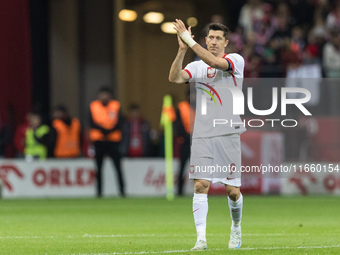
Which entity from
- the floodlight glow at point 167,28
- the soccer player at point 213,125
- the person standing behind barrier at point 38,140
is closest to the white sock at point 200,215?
the soccer player at point 213,125

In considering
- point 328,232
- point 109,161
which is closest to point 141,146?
point 109,161

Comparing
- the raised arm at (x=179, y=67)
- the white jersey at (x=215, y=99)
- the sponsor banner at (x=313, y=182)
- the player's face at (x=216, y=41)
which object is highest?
the player's face at (x=216, y=41)

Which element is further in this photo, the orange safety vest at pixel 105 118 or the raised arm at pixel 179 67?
the orange safety vest at pixel 105 118

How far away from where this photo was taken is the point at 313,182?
2081 centimetres

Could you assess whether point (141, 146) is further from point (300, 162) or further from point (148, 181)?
point (300, 162)

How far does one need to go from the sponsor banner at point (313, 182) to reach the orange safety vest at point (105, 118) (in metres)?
3.92

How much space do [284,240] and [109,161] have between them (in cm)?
1080

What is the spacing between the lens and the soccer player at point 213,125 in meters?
9.43

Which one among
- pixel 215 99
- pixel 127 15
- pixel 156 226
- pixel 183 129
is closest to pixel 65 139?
pixel 183 129

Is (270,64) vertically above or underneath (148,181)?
above

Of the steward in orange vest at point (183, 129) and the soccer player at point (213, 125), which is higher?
the soccer player at point (213, 125)

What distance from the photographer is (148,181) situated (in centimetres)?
2089

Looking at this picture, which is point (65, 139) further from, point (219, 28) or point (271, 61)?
point (219, 28)

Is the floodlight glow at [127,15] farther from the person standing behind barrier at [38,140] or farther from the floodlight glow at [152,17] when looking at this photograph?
the person standing behind barrier at [38,140]
